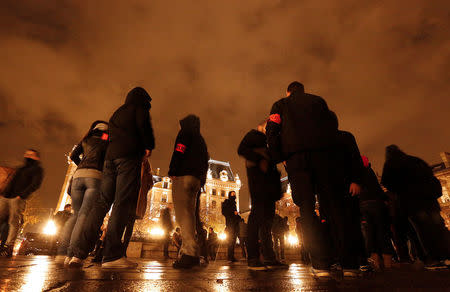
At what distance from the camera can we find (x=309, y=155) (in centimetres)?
264

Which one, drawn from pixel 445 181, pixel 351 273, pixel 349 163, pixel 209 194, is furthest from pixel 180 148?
pixel 209 194

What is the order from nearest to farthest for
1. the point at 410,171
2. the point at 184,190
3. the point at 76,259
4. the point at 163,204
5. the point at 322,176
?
1. the point at 322,176
2. the point at 76,259
3. the point at 184,190
4. the point at 410,171
5. the point at 163,204

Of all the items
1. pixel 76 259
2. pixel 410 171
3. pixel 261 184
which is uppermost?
pixel 410 171

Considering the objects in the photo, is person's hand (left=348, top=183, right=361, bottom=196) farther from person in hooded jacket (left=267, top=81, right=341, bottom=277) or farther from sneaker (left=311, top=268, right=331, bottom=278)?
sneaker (left=311, top=268, right=331, bottom=278)

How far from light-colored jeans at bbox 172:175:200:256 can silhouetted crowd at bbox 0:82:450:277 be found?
0.02 meters

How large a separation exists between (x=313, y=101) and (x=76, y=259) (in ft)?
10.8

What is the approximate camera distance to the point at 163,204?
57781mm

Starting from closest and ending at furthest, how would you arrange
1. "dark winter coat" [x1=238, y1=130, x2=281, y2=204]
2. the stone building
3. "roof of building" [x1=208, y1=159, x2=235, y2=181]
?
"dark winter coat" [x1=238, y1=130, x2=281, y2=204]
the stone building
"roof of building" [x1=208, y1=159, x2=235, y2=181]

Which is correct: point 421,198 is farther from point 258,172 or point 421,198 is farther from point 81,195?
point 81,195

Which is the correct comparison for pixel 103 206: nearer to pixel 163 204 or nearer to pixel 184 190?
pixel 184 190

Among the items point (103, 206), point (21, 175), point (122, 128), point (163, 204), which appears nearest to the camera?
point (103, 206)

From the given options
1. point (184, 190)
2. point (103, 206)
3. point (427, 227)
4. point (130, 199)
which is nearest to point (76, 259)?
point (103, 206)

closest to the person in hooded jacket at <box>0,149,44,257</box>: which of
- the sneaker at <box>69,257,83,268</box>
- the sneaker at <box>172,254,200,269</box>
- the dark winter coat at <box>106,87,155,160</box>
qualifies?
the dark winter coat at <box>106,87,155,160</box>

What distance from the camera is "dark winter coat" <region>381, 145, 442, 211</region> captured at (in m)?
4.09
